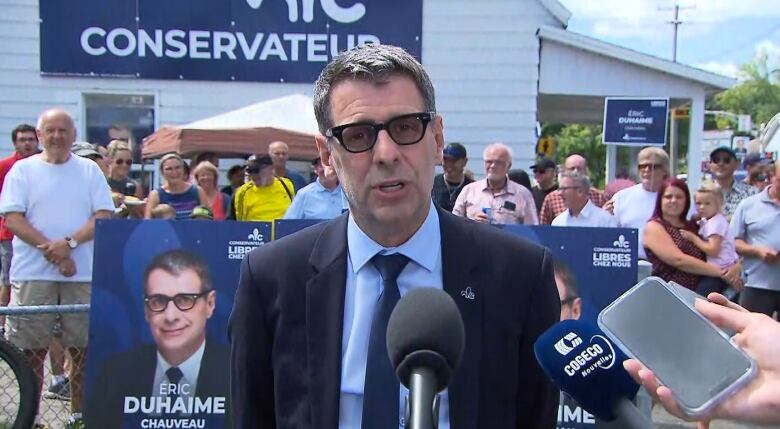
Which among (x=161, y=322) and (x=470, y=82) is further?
(x=470, y=82)

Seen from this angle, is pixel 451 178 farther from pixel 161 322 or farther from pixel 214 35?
pixel 214 35

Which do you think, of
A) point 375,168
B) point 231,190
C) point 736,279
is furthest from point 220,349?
point 231,190

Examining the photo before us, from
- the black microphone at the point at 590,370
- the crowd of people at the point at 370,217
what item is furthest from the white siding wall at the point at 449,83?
the black microphone at the point at 590,370

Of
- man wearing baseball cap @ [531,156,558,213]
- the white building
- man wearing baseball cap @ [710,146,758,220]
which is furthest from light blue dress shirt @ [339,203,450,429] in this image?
the white building

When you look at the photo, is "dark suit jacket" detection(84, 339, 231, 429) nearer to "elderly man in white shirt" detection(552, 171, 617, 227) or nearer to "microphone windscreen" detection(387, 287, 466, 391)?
"elderly man in white shirt" detection(552, 171, 617, 227)

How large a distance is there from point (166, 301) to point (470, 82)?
943 centimetres

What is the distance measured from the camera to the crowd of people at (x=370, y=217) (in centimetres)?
206

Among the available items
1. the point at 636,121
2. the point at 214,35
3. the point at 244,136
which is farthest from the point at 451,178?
the point at 214,35

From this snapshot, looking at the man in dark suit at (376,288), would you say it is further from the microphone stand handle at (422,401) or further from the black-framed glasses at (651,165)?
the black-framed glasses at (651,165)

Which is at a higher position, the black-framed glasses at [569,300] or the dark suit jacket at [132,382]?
the black-framed glasses at [569,300]

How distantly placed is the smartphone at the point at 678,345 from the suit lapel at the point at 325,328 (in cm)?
83

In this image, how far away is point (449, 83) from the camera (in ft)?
44.9

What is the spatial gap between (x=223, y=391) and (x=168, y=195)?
284 centimetres

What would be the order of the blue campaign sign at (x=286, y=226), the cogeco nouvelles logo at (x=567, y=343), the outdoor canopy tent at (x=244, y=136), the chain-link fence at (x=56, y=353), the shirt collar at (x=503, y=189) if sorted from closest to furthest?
the cogeco nouvelles logo at (x=567, y=343), the blue campaign sign at (x=286, y=226), the chain-link fence at (x=56, y=353), the shirt collar at (x=503, y=189), the outdoor canopy tent at (x=244, y=136)
